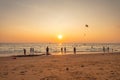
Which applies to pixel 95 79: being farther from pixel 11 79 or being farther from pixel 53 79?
pixel 11 79

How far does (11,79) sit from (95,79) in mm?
5352

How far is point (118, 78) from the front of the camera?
11188mm

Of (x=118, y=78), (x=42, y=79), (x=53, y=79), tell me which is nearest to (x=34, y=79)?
(x=42, y=79)

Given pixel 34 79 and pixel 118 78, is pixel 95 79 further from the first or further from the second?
pixel 34 79

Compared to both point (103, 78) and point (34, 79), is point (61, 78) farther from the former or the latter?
point (103, 78)

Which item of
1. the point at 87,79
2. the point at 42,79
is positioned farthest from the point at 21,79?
the point at 87,79

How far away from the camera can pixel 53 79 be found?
11.4 meters

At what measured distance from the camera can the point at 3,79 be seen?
11.5m

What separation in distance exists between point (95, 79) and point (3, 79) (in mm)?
5837

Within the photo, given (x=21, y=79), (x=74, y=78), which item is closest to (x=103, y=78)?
(x=74, y=78)

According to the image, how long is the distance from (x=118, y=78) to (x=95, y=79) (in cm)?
143

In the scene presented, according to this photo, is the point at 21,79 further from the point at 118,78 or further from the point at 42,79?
the point at 118,78

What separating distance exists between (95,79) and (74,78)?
4.35 feet

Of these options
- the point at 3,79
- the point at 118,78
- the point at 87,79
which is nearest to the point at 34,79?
the point at 3,79
